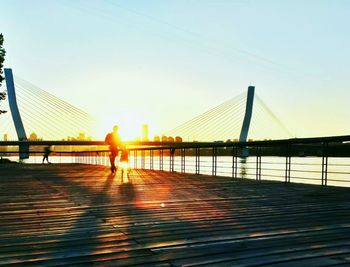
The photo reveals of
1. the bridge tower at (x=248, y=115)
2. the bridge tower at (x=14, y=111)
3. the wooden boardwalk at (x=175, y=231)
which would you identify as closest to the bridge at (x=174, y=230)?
the wooden boardwalk at (x=175, y=231)

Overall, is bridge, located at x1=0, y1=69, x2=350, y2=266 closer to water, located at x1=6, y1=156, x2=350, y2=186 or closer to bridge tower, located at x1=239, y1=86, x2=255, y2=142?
water, located at x1=6, y1=156, x2=350, y2=186

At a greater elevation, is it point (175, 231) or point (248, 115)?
point (248, 115)

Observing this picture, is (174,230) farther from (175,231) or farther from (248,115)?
(248,115)

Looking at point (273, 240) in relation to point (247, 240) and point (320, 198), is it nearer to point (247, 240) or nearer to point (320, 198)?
point (247, 240)

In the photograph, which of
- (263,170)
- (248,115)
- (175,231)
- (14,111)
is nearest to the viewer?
(175,231)

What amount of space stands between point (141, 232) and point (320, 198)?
12.4ft

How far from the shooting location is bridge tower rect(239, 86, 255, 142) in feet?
130

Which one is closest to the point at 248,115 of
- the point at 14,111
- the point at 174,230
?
the point at 14,111

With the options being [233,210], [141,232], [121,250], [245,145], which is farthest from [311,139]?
[121,250]

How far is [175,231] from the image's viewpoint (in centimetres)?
373

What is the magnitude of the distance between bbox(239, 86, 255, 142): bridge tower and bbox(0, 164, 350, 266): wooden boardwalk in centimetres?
3333

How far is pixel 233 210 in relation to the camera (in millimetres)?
5031

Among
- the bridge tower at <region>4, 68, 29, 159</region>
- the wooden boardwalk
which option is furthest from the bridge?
the bridge tower at <region>4, 68, 29, 159</region>

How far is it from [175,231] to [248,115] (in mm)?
41002
